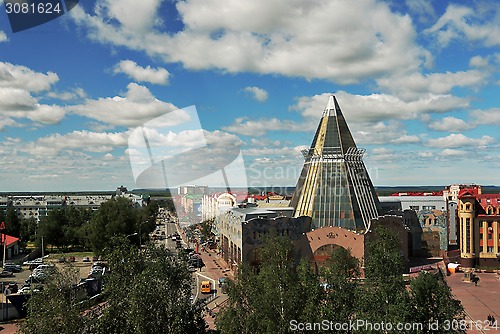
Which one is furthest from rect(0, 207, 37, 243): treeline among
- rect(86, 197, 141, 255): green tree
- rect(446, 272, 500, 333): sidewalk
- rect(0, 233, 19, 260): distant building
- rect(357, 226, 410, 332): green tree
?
rect(446, 272, 500, 333): sidewalk

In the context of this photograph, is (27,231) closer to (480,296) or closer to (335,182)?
(335,182)

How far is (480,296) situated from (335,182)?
1833 cm

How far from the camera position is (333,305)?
62.6 feet

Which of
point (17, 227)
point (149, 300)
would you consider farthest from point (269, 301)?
point (17, 227)

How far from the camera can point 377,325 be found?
15609 mm

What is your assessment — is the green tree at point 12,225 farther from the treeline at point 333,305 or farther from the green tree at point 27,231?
the treeline at point 333,305

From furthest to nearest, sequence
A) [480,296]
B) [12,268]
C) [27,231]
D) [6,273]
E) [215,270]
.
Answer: [27,231] < [215,270] < [12,268] < [6,273] < [480,296]

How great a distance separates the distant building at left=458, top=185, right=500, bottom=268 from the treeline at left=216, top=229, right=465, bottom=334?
114 ft

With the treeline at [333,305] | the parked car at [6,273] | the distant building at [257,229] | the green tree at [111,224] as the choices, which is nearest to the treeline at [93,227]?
the green tree at [111,224]

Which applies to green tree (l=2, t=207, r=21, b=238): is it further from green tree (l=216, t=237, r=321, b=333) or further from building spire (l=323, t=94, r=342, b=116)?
green tree (l=216, t=237, r=321, b=333)

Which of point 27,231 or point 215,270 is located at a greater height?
point 27,231

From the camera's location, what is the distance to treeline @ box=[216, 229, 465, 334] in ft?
54.7

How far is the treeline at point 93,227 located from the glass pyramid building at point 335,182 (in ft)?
70.3

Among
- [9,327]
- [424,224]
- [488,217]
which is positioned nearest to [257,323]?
[9,327]
